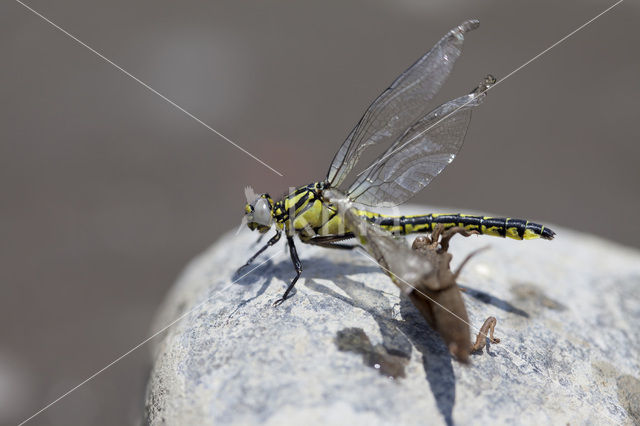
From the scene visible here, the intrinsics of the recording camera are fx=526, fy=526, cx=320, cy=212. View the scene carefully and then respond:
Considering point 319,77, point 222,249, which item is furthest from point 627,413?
point 319,77

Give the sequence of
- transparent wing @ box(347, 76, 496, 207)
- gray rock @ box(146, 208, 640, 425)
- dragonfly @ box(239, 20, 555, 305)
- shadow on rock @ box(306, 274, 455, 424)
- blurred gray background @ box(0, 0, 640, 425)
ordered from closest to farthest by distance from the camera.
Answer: gray rock @ box(146, 208, 640, 425) < shadow on rock @ box(306, 274, 455, 424) < dragonfly @ box(239, 20, 555, 305) < transparent wing @ box(347, 76, 496, 207) < blurred gray background @ box(0, 0, 640, 425)

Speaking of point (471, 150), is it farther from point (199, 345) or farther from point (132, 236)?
point (199, 345)

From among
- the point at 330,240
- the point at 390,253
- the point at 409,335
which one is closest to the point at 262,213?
the point at 330,240

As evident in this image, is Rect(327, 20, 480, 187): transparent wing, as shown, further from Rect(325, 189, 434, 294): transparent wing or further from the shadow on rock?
the shadow on rock

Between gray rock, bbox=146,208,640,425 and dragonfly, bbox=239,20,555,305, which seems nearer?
gray rock, bbox=146,208,640,425

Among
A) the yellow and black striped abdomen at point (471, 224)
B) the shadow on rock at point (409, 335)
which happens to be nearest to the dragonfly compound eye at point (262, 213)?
the shadow on rock at point (409, 335)

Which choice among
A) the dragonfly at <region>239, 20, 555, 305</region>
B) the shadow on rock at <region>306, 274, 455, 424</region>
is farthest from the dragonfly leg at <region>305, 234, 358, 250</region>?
the shadow on rock at <region>306, 274, 455, 424</region>

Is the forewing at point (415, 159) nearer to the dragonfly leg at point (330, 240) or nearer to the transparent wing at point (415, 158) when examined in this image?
the transparent wing at point (415, 158)
